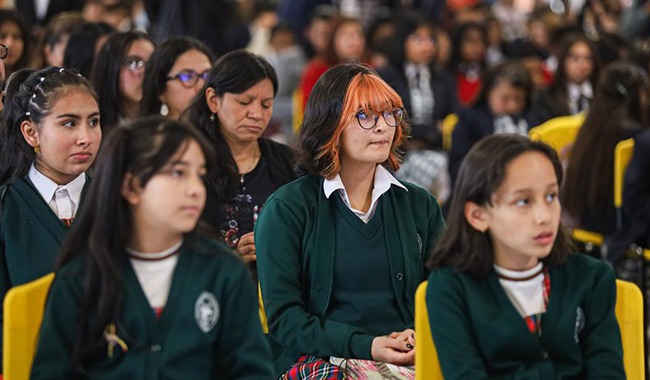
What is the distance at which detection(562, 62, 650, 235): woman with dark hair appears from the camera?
4.27 m

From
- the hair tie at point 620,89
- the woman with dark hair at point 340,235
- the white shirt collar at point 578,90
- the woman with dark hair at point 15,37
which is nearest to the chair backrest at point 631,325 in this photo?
the woman with dark hair at point 340,235

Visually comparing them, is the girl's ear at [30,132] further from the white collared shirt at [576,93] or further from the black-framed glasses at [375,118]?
the white collared shirt at [576,93]

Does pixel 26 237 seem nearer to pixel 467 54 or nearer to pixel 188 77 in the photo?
pixel 188 77

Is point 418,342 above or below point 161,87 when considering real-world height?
below

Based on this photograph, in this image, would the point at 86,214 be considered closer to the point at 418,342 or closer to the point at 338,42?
the point at 418,342

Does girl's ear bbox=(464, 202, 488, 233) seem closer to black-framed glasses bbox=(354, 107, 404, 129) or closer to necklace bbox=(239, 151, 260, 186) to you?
black-framed glasses bbox=(354, 107, 404, 129)

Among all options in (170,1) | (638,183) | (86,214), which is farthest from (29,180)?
(170,1)

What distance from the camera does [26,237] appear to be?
244 cm

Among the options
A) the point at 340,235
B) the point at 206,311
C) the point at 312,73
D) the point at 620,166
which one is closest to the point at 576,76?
the point at 312,73

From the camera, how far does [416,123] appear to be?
5.91 m

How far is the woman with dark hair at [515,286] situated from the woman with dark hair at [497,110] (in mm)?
3077

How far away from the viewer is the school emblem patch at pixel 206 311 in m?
2.00

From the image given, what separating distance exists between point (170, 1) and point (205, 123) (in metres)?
3.42

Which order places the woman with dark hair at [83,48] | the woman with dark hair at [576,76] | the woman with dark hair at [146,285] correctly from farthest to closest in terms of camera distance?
the woman with dark hair at [576,76]
the woman with dark hair at [83,48]
the woman with dark hair at [146,285]
